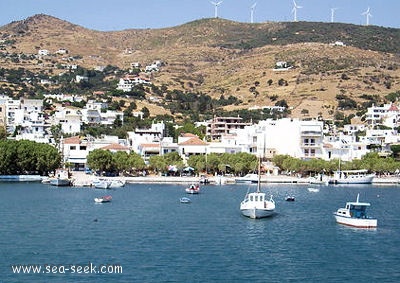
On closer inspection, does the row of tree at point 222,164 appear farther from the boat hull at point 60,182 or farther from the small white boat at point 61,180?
the boat hull at point 60,182

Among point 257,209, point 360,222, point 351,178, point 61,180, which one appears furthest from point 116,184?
point 360,222

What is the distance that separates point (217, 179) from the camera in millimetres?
89812

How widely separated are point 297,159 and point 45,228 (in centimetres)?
5679

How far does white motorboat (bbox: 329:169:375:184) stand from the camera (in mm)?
93125

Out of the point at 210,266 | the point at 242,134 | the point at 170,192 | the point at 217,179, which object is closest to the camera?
the point at 210,266

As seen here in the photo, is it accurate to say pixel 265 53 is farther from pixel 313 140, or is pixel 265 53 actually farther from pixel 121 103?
pixel 313 140

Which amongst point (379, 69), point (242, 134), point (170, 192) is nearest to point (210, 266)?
point (170, 192)

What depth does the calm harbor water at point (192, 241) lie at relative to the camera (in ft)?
116

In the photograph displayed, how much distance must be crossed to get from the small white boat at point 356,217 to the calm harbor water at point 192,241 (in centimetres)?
86

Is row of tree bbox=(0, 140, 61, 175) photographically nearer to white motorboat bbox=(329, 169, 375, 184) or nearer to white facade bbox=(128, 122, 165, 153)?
white facade bbox=(128, 122, 165, 153)

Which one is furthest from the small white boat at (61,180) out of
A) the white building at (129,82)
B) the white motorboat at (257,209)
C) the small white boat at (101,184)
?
the white building at (129,82)

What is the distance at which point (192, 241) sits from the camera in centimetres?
4288

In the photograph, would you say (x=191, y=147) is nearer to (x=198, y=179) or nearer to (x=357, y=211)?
(x=198, y=179)

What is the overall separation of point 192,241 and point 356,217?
13957mm
